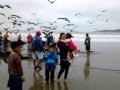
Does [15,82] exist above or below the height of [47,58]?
below

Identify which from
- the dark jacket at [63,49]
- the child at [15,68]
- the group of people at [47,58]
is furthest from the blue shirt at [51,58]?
the child at [15,68]

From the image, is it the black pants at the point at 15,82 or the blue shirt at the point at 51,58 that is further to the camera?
the blue shirt at the point at 51,58

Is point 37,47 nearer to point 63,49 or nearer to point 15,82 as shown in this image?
point 63,49

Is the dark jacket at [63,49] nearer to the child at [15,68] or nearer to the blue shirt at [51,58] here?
the blue shirt at [51,58]

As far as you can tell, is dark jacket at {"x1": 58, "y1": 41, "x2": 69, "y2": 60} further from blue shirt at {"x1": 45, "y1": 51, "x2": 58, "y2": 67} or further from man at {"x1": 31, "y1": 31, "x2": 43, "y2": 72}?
man at {"x1": 31, "y1": 31, "x2": 43, "y2": 72}

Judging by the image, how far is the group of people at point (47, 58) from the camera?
896 cm

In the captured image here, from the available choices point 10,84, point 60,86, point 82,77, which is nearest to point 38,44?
point 82,77

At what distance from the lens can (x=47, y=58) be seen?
12898mm

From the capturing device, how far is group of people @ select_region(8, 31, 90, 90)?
29.4ft

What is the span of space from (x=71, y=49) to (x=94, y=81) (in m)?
1.54

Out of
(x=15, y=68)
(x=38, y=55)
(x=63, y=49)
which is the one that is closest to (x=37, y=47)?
(x=38, y=55)

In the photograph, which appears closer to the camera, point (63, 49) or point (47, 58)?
point (47, 58)

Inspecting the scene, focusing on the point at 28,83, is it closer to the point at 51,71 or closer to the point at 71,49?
the point at 51,71

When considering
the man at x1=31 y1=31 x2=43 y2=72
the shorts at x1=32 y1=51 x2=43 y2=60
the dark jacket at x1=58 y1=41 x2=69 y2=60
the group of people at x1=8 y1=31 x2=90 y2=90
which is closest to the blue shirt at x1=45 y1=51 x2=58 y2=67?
the group of people at x1=8 y1=31 x2=90 y2=90
